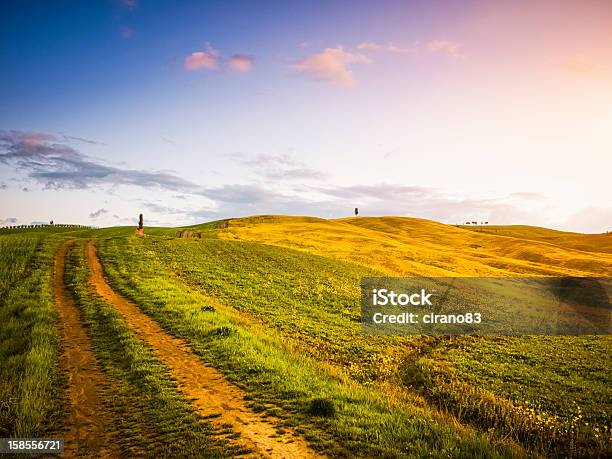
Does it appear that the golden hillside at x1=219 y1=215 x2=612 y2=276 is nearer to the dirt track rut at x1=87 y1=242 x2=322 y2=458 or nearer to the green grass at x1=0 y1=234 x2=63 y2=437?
the dirt track rut at x1=87 y1=242 x2=322 y2=458

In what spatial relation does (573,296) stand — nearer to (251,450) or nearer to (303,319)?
(303,319)

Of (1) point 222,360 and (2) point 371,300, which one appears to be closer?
(1) point 222,360

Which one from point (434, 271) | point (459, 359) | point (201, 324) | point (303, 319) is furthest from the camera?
point (434, 271)

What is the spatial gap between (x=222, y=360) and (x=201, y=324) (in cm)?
494

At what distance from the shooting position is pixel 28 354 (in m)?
14.9

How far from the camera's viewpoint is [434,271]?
52.5m

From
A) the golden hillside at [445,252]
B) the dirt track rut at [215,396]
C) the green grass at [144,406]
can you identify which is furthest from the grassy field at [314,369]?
the golden hillside at [445,252]

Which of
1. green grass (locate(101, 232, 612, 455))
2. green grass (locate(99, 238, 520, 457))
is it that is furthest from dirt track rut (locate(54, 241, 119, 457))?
green grass (locate(101, 232, 612, 455))

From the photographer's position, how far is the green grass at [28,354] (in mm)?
10641

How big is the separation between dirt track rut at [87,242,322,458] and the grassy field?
1.31ft

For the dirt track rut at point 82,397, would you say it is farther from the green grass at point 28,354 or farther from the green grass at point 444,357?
the green grass at point 444,357

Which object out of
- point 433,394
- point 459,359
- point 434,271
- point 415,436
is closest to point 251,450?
point 415,436

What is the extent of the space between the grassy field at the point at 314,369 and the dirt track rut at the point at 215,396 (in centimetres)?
40

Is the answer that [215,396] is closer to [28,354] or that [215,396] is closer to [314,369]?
[314,369]
